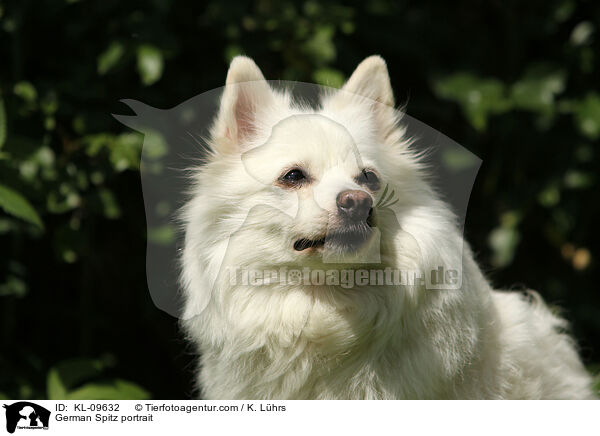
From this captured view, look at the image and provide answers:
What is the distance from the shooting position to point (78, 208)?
11.0 ft

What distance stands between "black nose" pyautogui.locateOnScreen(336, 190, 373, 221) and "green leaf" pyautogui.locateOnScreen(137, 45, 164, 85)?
147 centimetres

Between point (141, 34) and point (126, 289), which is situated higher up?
point (141, 34)

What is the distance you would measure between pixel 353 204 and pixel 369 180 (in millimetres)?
193

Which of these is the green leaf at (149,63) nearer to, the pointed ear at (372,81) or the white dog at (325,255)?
the white dog at (325,255)

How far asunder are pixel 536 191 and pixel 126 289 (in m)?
2.76

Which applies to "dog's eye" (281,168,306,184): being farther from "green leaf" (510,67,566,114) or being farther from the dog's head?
"green leaf" (510,67,566,114)

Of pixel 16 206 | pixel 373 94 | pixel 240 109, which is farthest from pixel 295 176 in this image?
pixel 16 206

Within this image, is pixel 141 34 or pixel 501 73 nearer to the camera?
pixel 141 34

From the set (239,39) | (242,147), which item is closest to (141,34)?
(239,39)

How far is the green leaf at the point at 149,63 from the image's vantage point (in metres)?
2.92

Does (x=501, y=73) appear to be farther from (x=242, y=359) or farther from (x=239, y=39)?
(x=242, y=359)

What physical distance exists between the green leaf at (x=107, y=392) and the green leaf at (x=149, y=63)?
1.49m
